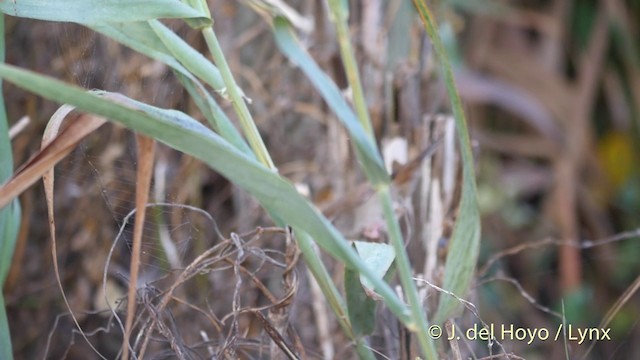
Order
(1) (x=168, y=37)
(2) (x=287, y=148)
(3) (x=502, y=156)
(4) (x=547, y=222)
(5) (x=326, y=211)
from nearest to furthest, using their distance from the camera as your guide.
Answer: (1) (x=168, y=37)
(5) (x=326, y=211)
(2) (x=287, y=148)
(4) (x=547, y=222)
(3) (x=502, y=156)

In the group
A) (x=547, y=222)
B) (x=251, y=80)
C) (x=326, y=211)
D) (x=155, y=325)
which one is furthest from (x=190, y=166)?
(x=547, y=222)

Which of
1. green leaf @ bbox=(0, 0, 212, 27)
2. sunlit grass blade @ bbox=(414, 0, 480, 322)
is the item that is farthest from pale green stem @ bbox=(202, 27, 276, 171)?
sunlit grass blade @ bbox=(414, 0, 480, 322)

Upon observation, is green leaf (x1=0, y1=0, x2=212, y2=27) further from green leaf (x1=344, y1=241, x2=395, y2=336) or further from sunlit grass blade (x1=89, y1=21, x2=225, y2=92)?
green leaf (x1=344, y1=241, x2=395, y2=336)

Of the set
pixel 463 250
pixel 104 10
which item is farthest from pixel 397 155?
pixel 104 10

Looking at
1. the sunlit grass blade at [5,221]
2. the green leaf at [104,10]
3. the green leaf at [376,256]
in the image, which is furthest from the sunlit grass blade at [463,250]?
the sunlit grass blade at [5,221]

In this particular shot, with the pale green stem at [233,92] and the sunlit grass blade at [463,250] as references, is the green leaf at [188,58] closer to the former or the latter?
the pale green stem at [233,92]

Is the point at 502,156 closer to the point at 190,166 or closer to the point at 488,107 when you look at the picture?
the point at 488,107

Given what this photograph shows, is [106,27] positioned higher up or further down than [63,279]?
higher up

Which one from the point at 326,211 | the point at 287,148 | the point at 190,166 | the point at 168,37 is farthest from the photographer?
the point at 287,148
